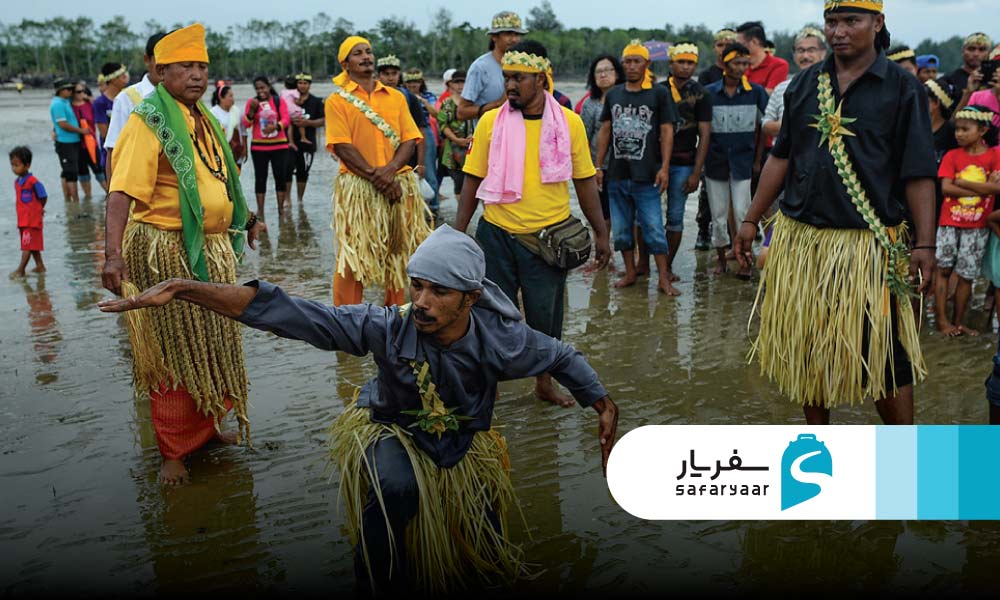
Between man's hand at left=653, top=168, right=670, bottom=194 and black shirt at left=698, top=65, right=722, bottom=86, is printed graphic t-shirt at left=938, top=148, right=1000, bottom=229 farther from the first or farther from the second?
black shirt at left=698, top=65, right=722, bottom=86

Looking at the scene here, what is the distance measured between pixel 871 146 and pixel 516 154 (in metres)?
1.76

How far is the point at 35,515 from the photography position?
381cm

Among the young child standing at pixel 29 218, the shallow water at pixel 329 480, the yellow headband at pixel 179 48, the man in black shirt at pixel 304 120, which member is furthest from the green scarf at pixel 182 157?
the man in black shirt at pixel 304 120

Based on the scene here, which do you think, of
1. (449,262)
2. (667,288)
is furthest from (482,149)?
(667,288)

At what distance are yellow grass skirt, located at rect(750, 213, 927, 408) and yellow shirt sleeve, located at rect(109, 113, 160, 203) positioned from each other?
270 centimetres

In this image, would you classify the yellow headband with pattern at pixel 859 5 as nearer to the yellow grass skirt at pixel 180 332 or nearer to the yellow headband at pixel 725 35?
the yellow grass skirt at pixel 180 332

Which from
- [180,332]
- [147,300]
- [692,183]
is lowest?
[180,332]

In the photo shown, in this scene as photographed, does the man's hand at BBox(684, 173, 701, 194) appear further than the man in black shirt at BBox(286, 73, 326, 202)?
No

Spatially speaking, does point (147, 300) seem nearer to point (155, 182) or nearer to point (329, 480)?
point (329, 480)

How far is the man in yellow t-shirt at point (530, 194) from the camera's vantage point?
191 inches

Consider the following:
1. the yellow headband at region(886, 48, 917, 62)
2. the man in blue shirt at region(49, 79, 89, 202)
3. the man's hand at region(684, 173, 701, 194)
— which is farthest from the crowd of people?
the man in blue shirt at region(49, 79, 89, 202)

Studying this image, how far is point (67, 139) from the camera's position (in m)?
13.7

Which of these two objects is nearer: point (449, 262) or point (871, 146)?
point (449, 262)

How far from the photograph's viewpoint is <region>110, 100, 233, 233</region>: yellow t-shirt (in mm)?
4031
